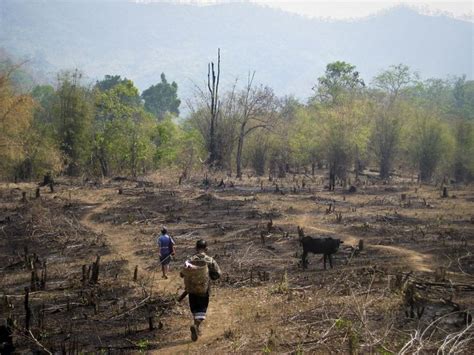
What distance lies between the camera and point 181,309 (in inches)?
410

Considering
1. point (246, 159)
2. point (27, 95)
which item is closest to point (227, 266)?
point (27, 95)

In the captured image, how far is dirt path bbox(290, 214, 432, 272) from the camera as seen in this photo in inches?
521

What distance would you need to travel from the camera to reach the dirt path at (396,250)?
521 inches

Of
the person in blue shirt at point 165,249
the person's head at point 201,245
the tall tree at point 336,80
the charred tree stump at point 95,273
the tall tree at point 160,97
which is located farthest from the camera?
the tall tree at point 160,97

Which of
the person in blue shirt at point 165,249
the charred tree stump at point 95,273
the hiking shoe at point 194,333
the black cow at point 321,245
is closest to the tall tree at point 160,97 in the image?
the person in blue shirt at point 165,249

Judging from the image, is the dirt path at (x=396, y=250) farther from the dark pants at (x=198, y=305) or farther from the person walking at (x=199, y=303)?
the dark pants at (x=198, y=305)

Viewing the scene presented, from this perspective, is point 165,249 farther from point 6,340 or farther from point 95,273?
point 6,340

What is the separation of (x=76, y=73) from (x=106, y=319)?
102 feet

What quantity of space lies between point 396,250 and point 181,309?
7.77m

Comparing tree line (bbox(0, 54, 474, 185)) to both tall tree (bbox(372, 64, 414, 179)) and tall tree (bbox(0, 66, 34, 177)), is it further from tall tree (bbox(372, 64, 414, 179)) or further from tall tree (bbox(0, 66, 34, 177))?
tall tree (bbox(0, 66, 34, 177))

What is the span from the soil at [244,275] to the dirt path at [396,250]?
6 cm

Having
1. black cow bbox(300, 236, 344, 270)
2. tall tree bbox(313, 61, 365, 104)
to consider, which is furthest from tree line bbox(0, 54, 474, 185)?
black cow bbox(300, 236, 344, 270)

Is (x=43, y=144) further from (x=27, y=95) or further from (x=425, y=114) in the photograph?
(x=425, y=114)

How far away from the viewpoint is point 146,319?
994cm
